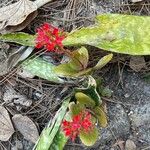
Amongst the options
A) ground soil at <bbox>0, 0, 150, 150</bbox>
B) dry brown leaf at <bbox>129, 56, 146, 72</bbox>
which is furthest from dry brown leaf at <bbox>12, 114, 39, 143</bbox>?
dry brown leaf at <bbox>129, 56, 146, 72</bbox>

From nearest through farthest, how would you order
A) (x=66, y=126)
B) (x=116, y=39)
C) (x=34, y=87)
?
(x=66, y=126), (x=116, y=39), (x=34, y=87)

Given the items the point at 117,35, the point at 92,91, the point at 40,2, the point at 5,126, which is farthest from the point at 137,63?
the point at 5,126

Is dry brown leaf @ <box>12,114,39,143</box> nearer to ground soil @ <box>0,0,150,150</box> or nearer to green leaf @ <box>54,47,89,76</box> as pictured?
ground soil @ <box>0,0,150,150</box>

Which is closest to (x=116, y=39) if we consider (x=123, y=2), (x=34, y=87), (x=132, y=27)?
(x=132, y=27)

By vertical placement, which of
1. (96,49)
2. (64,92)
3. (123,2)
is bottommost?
(64,92)

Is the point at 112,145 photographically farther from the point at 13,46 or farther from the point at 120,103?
the point at 13,46

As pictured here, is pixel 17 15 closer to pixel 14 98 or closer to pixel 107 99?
pixel 14 98
